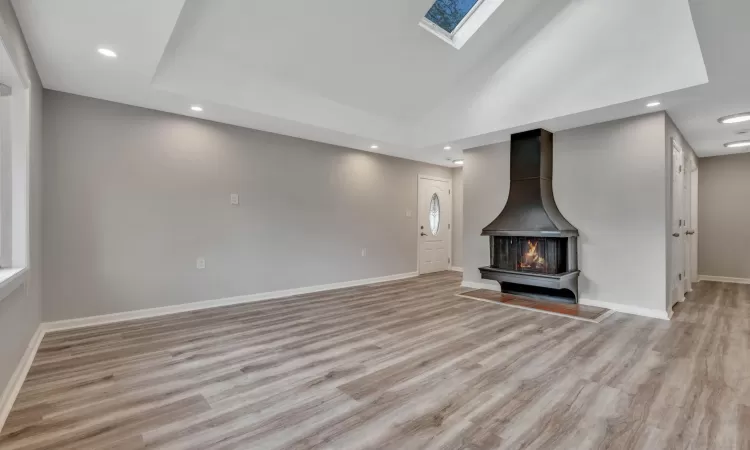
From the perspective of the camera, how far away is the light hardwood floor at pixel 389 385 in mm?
1749

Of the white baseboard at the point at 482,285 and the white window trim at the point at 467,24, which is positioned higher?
the white window trim at the point at 467,24

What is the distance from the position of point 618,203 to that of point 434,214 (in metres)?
3.66

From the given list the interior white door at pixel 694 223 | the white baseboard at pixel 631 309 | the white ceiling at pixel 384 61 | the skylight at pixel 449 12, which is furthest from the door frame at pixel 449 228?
the interior white door at pixel 694 223

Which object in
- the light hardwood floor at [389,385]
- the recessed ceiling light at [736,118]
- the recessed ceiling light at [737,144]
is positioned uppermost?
the recessed ceiling light at [736,118]

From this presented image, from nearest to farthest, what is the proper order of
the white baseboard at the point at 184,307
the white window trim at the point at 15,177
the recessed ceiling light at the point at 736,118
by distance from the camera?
the white window trim at the point at 15,177 → the white baseboard at the point at 184,307 → the recessed ceiling light at the point at 736,118

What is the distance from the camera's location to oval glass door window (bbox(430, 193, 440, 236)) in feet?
24.5

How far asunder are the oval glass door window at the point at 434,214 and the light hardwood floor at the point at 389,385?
147 inches

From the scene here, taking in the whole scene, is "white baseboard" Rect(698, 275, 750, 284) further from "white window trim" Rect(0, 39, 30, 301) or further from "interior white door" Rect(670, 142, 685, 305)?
"white window trim" Rect(0, 39, 30, 301)

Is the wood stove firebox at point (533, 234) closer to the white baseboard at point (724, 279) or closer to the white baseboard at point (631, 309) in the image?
the white baseboard at point (631, 309)

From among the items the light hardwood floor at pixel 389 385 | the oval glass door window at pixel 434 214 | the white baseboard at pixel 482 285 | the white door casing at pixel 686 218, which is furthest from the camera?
the oval glass door window at pixel 434 214

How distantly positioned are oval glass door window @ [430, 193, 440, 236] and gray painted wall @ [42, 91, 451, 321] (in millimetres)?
1857

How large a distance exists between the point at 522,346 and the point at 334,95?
12.0 feet

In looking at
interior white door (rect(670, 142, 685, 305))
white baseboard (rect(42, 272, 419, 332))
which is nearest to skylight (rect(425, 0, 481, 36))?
interior white door (rect(670, 142, 685, 305))

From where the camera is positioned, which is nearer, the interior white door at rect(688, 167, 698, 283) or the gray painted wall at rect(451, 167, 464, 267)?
the interior white door at rect(688, 167, 698, 283)
